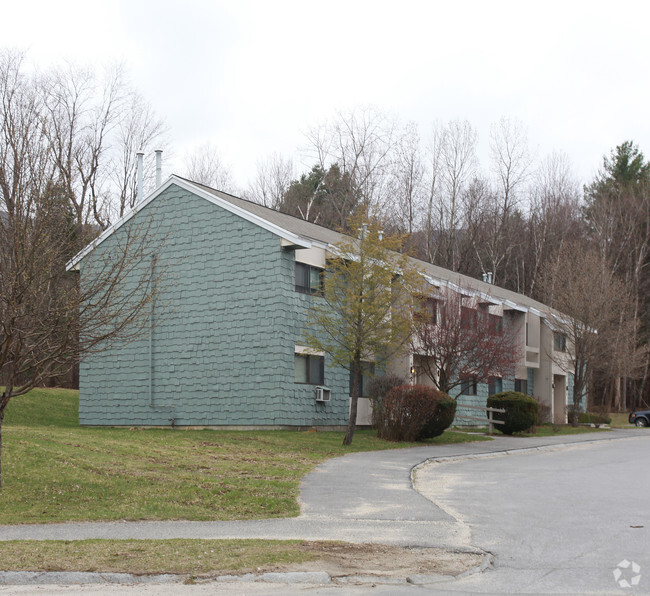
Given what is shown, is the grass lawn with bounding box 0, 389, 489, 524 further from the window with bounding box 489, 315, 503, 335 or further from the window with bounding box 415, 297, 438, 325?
the window with bounding box 489, 315, 503, 335

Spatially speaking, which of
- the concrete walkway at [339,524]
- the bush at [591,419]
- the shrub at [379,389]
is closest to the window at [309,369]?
the shrub at [379,389]

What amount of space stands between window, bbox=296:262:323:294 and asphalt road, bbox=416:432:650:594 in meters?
8.94

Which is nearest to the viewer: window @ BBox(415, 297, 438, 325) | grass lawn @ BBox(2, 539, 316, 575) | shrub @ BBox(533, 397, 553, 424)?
grass lawn @ BBox(2, 539, 316, 575)

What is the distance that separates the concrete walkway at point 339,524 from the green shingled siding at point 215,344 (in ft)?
32.0

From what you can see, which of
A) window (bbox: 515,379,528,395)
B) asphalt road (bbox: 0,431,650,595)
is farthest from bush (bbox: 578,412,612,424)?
asphalt road (bbox: 0,431,650,595)

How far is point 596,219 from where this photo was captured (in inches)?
2458

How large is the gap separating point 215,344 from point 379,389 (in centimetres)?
571

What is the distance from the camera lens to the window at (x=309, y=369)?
2669cm

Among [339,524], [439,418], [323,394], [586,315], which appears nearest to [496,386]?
[586,315]

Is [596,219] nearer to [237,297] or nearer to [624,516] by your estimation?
[237,297]

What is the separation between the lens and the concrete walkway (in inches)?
391

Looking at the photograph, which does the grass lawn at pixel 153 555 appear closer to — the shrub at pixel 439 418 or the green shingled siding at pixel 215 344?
the shrub at pixel 439 418

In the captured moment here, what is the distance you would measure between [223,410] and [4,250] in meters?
14.9

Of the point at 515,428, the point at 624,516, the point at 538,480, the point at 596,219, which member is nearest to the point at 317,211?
the point at 596,219
